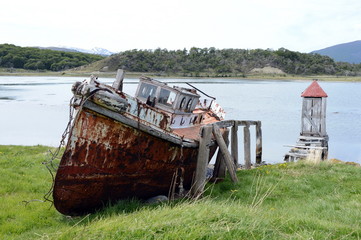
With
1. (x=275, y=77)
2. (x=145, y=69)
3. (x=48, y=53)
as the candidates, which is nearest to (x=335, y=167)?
(x=145, y=69)

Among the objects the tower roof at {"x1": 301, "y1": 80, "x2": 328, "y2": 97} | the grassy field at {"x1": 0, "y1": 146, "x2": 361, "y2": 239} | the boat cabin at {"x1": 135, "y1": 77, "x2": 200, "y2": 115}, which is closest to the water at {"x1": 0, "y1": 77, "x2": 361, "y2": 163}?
the tower roof at {"x1": 301, "y1": 80, "x2": 328, "y2": 97}

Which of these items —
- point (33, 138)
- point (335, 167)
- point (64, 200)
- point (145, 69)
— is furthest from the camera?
point (145, 69)

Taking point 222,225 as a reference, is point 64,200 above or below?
below

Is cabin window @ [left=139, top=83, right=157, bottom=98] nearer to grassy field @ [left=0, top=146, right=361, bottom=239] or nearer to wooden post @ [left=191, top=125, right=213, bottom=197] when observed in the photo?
wooden post @ [left=191, top=125, right=213, bottom=197]

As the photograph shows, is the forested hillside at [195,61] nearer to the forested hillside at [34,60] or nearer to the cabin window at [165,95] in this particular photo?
the forested hillside at [34,60]

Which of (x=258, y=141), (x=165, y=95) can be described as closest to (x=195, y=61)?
(x=258, y=141)

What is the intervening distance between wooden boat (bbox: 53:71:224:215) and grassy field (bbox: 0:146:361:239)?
449 mm

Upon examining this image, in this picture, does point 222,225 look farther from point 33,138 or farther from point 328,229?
point 33,138

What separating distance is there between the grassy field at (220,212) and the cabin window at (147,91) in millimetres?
3110

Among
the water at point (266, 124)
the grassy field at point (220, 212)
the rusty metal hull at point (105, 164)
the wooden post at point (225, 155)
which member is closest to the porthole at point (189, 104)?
the wooden post at point (225, 155)

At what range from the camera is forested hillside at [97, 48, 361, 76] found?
101125mm

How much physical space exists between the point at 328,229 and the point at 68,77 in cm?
10891

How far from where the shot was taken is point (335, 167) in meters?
12.0

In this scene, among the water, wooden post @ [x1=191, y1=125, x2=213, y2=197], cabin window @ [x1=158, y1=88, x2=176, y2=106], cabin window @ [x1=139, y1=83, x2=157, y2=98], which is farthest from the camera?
the water
